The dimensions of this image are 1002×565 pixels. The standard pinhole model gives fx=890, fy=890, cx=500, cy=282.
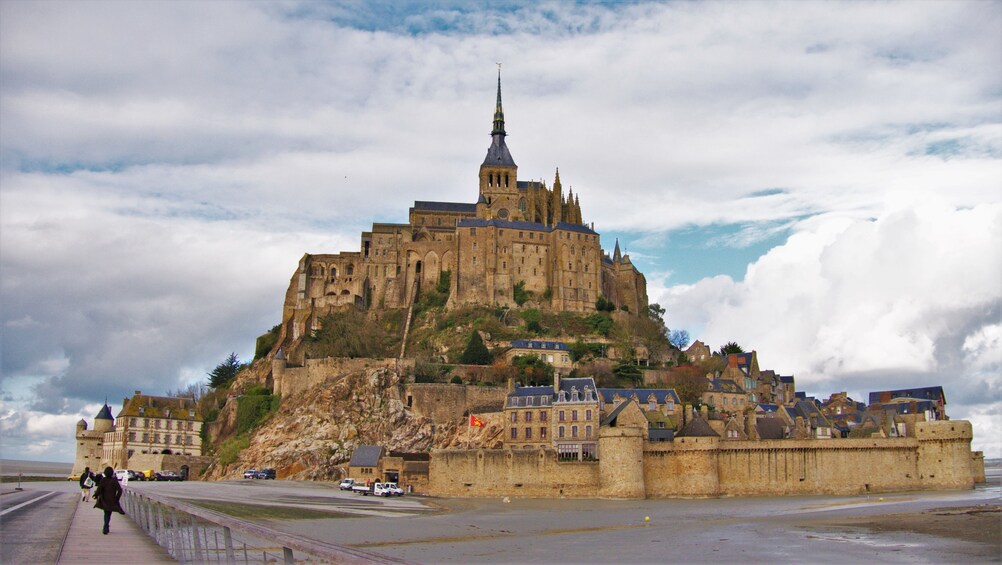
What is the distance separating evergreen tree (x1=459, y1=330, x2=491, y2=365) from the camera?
7456 cm

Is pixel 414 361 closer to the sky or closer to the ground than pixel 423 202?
closer to the ground

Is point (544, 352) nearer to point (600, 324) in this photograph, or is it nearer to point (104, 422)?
point (600, 324)

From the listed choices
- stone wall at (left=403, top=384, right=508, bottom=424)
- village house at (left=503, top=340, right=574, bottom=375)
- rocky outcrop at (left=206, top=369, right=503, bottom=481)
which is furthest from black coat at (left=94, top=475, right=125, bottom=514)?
village house at (left=503, top=340, right=574, bottom=375)

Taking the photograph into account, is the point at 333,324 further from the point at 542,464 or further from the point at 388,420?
the point at 542,464

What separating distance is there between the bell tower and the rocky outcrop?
33.0m

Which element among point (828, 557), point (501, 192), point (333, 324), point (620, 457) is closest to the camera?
point (828, 557)

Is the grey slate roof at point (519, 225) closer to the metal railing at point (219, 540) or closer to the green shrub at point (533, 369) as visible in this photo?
the green shrub at point (533, 369)

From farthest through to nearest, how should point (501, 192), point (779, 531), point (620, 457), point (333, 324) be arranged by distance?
point (501, 192)
point (333, 324)
point (620, 457)
point (779, 531)

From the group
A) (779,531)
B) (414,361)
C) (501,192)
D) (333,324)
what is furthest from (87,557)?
(501,192)

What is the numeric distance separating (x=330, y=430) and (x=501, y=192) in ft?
139

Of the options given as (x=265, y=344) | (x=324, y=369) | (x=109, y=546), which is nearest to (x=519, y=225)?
(x=265, y=344)

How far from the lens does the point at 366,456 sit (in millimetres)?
57719

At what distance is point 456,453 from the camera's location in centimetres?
5319

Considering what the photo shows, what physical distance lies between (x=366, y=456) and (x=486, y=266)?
34.2 meters
